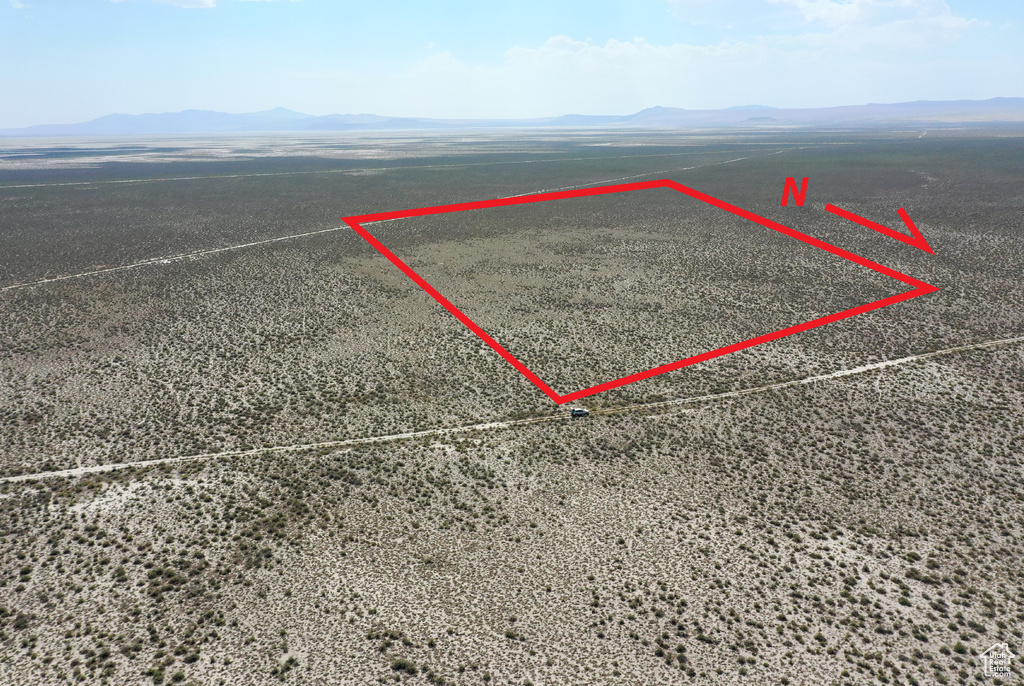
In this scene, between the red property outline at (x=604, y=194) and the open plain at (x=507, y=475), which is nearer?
the open plain at (x=507, y=475)

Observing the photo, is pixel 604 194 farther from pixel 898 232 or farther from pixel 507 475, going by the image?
pixel 507 475

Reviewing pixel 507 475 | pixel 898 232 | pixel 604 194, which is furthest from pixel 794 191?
pixel 507 475

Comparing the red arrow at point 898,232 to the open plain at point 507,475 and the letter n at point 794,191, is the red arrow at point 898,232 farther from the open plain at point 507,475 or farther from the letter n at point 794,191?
the letter n at point 794,191

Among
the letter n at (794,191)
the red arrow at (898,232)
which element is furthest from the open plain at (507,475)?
the letter n at (794,191)

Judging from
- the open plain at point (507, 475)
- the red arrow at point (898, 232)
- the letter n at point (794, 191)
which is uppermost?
the letter n at point (794, 191)

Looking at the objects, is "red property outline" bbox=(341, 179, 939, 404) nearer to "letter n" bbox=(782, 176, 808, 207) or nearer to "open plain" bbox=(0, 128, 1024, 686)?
"open plain" bbox=(0, 128, 1024, 686)

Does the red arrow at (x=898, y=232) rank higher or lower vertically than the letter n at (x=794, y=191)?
lower
